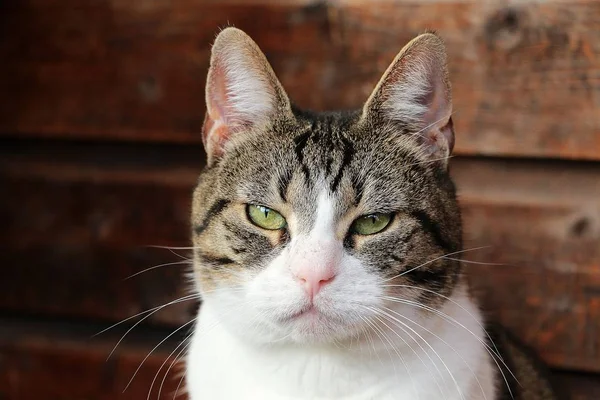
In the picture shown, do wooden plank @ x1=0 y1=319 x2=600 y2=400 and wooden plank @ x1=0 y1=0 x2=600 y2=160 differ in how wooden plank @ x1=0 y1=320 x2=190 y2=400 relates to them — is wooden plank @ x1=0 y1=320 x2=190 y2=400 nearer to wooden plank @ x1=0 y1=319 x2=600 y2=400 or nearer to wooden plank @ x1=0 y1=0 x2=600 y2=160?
wooden plank @ x1=0 y1=319 x2=600 y2=400

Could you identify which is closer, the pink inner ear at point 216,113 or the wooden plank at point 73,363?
the pink inner ear at point 216,113

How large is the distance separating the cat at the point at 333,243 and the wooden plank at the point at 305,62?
0.53 meters

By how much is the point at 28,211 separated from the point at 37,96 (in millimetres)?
325

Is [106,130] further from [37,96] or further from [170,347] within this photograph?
[170,347]

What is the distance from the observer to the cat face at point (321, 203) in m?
1.22

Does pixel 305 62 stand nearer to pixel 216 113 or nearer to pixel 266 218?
pixel 216 113

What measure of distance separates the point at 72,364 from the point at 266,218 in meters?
1.18

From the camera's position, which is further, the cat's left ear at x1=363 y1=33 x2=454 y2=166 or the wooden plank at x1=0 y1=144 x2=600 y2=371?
the wooden plank at x1=0 y1=144 x2=600 y2=371

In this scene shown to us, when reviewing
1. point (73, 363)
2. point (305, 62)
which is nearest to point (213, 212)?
point (305, 62)

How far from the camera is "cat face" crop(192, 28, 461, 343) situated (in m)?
1.22

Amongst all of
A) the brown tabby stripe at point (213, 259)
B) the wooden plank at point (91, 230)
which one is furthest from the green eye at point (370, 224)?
the wooden plank at point (91, 230)

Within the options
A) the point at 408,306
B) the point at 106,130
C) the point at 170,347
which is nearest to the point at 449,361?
the point at 408,306

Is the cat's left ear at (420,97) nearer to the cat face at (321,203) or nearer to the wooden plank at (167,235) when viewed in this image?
the cat face at (321,203)

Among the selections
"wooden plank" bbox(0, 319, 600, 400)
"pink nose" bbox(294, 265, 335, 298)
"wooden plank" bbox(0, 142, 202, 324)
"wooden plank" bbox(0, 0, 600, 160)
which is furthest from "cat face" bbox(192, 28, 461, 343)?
"wooden plank" bbox(0, 319, 600, 400)
